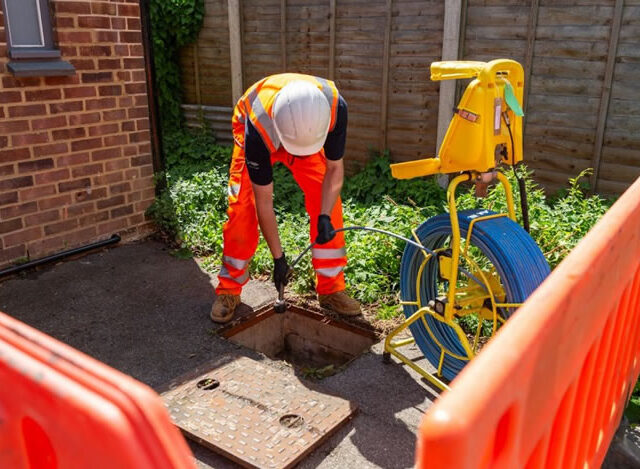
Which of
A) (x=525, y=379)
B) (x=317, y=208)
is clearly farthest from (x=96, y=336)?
(x=525, y=379)

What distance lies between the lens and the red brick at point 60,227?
490cm

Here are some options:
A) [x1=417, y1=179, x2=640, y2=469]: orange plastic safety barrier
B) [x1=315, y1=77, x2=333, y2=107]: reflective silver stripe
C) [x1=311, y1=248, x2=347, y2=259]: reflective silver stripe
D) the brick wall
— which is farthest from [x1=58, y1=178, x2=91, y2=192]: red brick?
[x1=417, y1=179, x2=640, y2=469]: orange plastic safety barrier

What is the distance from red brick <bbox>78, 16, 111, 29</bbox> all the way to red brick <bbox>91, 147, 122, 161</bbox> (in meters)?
1.02

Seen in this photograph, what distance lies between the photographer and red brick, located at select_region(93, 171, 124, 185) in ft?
17.1

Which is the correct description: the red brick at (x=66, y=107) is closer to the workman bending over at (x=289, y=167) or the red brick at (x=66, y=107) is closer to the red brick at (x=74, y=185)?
the red brick at (x=74, y=185)

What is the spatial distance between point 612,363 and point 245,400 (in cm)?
184

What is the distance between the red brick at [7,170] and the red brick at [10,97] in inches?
18.9

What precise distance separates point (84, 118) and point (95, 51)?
0.56 m

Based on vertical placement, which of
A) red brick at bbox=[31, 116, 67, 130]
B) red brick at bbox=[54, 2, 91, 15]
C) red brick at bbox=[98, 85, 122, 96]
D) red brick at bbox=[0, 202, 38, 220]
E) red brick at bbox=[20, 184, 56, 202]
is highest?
red brick at bbox=[54, 2, 91, 15]

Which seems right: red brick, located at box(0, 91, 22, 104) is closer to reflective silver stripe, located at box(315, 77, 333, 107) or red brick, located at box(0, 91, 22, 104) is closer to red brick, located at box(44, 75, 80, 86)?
red brick, located at box(44, 75, 80, 86)

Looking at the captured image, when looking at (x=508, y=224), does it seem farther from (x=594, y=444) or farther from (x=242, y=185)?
(x=242, y=185)

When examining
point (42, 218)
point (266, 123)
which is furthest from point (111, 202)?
point (266, 123)

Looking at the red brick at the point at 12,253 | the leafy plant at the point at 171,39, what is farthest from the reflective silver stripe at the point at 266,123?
the leafy plant at the point at 171,39

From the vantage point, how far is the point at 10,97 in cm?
445
